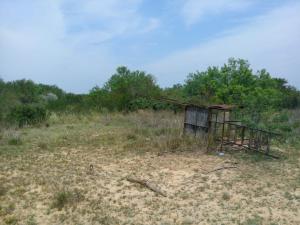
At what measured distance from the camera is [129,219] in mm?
6262

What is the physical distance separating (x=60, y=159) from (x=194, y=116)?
4390mm

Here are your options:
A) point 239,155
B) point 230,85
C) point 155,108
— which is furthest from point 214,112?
point 230,85

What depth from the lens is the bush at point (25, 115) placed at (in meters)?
17.0

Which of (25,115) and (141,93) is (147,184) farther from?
(141,93)

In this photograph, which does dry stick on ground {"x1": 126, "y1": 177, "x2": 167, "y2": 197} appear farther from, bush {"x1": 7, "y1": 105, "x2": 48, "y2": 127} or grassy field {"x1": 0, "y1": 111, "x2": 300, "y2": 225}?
bush {"x1": 7, "y1": 105, "x2": 48, "y2": 127}

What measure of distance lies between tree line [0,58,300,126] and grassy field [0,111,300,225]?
194 inches

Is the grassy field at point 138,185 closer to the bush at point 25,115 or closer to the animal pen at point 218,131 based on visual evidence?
the animal pen at point 218,131

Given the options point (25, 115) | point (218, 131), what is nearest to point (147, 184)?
point (218, 131)

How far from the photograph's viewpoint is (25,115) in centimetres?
1725

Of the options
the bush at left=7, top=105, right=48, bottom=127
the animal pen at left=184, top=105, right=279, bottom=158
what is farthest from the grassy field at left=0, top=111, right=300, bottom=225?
the bush at left=7, top=105, right=48, bottom=127

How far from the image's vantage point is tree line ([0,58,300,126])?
1786 centimetres

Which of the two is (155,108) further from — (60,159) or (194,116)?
(60,159)

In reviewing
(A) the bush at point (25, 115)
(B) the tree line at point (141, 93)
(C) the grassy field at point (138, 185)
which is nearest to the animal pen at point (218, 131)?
(C) the grassy field at point (138, 185)

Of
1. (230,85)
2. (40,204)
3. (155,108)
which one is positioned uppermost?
(230,85)
